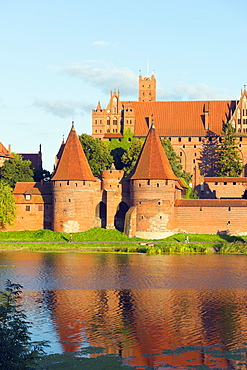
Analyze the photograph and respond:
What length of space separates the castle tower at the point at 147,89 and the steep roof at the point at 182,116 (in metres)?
13.5

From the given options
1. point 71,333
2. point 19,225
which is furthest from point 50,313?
point 19,225

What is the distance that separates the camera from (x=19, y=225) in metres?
59.2

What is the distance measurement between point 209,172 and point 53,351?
6328 cm

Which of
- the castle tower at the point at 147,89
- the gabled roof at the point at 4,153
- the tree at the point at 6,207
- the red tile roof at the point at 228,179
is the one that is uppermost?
the castle tower at the point at 147,89

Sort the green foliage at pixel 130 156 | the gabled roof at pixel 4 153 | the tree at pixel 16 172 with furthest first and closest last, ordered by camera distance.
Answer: the gabled roof at pixel 4 153 → the green foliage at pixel 130 156 → the tree at pixel 16 172

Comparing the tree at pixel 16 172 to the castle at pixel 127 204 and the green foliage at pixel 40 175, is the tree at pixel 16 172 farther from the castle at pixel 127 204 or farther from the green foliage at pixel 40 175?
the castle at pixel 127 204

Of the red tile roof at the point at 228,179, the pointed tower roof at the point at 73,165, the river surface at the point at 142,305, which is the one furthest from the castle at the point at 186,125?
the river surface at the point at 142,305

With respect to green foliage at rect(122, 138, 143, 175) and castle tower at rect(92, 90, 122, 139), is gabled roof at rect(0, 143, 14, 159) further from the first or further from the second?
green foliage at rect(122, 138, 143, 175)

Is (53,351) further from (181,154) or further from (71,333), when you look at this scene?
(181,154)

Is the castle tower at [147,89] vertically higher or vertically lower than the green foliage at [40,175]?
higher

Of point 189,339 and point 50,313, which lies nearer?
point 189,339

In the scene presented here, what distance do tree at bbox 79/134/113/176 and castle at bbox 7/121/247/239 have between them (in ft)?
37.9

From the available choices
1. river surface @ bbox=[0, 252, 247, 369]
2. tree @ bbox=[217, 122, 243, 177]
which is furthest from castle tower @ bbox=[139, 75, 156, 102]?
river surface @ bbox=[0, 252, 247, 369]

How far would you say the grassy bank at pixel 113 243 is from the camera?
51.1 m
